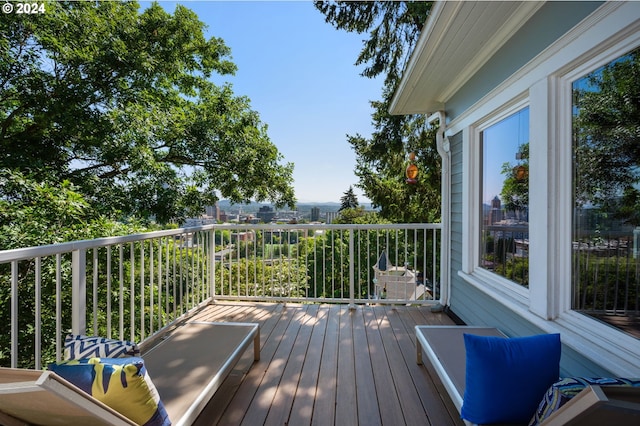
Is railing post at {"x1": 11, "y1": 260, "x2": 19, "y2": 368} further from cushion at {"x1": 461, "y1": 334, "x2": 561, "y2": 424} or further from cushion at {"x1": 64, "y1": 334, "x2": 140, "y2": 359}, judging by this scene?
cushion at {"x1": 461, "y1": 334, "x2": 561, "y2": 424}

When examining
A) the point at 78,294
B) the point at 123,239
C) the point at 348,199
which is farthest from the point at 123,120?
the point at 348,199

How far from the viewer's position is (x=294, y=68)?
35.8 ft

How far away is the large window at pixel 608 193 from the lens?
143cm

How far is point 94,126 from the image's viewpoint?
532 cm

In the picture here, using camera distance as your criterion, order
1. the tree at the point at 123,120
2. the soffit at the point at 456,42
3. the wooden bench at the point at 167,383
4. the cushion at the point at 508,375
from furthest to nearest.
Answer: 1. the tree at the point at 123,120
2. the soffit at the point at 456,42
3. the cushion at the point at 508,375
4. the wooden bench at the point at 167,383

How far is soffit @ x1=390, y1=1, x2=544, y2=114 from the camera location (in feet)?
6.91

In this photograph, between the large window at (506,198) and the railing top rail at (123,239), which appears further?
the large window at (506,198)

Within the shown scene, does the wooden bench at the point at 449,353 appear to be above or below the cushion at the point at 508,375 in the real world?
below

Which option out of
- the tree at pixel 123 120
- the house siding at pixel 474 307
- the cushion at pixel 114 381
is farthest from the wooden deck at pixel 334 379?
the tree at pixel 123 120

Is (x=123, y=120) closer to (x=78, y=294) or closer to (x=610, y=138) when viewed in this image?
(x=78, y=294)

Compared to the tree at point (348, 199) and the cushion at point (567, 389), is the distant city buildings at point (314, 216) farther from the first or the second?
the tree at point (348, 199)

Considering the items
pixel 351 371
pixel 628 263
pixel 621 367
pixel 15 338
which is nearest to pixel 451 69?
pixel 628 263

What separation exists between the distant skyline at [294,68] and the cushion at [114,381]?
650 cm

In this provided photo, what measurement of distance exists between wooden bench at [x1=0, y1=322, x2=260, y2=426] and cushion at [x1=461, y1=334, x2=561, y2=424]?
133cm
